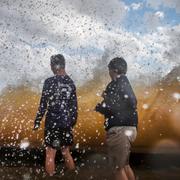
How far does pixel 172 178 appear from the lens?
8945 millimetres

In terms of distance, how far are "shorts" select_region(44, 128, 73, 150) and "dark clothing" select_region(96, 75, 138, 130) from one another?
6.08 ft

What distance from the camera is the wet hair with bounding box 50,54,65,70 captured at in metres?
7.98

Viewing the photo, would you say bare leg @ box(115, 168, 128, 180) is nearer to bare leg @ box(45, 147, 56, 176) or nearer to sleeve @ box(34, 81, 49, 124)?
bare leg @ box(45, 147, 56, 176)

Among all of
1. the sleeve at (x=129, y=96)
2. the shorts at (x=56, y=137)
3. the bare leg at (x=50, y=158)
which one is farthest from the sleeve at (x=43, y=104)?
the sleeve at (x=129, y=96)

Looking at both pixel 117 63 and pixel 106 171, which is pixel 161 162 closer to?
pixel 106 171

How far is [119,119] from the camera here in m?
6.28

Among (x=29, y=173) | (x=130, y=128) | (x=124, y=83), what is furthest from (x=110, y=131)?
(x=29, y=173)

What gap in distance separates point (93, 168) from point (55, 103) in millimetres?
3176

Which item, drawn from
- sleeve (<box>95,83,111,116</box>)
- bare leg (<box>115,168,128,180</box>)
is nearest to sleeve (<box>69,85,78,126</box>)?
sleeve (<box>95,83,111,116</box>)

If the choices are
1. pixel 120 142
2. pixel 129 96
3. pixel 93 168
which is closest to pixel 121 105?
pixel 129 96

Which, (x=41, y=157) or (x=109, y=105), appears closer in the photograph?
(x=109, y=105)

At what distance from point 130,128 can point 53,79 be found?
2.16 metres

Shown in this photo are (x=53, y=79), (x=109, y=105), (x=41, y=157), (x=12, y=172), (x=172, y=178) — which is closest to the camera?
(x=109, y=105)

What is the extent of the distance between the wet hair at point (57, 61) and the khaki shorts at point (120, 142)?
2.04 m
